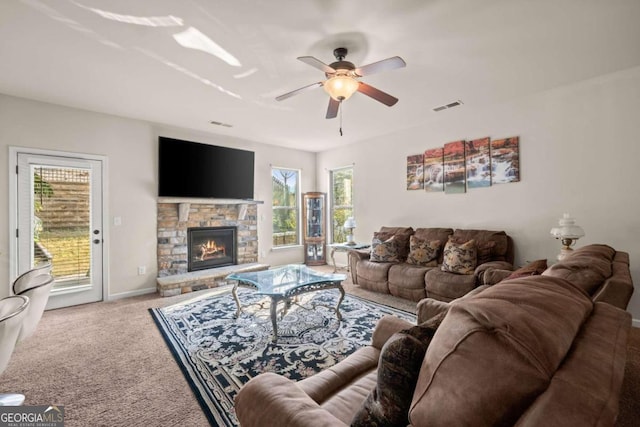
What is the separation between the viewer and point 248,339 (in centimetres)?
278

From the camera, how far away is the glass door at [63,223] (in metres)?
3.59

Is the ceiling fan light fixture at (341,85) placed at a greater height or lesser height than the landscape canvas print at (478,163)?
greater

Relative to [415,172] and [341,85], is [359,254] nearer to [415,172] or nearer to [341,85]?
[415,172]

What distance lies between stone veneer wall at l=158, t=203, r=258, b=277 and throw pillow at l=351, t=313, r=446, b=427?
4543mm

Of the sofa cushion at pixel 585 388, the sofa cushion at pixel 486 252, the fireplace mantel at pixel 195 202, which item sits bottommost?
the sofa cushion at pixel 486 252

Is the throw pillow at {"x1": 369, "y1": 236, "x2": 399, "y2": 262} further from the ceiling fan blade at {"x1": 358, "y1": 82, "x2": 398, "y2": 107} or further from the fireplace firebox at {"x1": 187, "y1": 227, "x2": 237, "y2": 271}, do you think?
the fireplace firebox at {"x1": 187, "y1": 227, "x2": 237, "y2": 271}

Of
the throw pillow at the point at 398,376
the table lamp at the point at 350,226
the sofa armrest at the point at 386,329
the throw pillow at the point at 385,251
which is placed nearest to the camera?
the throw pillow at the point at 398,376

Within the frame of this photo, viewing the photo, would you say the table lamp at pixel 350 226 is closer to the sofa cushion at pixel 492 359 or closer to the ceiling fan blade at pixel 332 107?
the ceiling fan blade at pixel 332 107

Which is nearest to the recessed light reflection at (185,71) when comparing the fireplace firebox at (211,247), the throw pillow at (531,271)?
the fireplace firebox at (211,247)

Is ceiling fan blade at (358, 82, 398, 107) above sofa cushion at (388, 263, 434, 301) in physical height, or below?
above

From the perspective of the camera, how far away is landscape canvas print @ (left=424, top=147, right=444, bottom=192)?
448 cm

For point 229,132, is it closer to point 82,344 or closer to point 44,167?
point 44,167

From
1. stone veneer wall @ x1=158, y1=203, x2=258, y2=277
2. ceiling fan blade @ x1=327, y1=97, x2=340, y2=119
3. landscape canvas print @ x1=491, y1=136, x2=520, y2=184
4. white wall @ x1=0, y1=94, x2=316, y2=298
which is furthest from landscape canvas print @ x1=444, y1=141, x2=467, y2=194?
white wall @ x1=0, y1=94, x2=316, y2=298

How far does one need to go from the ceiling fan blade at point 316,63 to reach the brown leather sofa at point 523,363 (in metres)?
1.94
